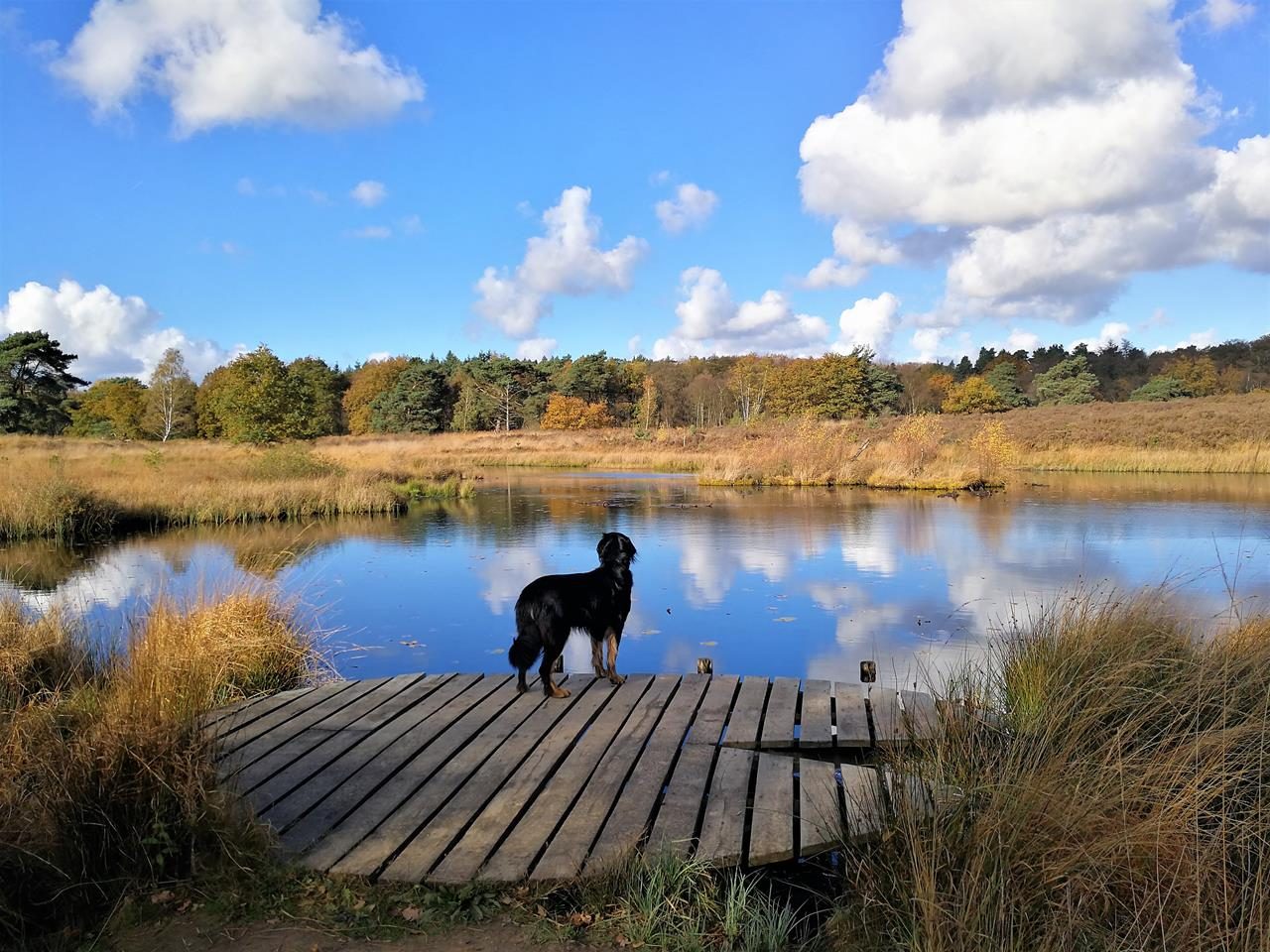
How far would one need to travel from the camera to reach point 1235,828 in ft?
9.57

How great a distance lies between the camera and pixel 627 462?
39938 millimetres

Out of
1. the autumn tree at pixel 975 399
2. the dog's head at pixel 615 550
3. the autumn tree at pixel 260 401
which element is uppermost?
the autumn tree at pixel 975 399

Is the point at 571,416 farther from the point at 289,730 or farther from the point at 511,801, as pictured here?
the point at 511,801

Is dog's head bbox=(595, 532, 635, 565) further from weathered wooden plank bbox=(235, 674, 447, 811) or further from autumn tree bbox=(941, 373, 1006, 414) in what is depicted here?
autumn tree bbox=(941, 373, 1006, 414)

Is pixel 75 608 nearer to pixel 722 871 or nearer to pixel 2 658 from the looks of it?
pixel 2 658

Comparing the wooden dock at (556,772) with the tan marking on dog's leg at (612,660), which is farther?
the tan marking on dog's leg at (612,660)

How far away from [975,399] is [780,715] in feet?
193

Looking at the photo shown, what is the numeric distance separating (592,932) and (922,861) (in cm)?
110

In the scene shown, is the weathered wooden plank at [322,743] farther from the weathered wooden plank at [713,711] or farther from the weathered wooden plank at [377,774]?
the weathered wooden plank at [713,711]

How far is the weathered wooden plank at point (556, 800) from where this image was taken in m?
2.96

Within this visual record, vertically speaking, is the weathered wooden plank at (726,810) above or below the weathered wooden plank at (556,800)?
below

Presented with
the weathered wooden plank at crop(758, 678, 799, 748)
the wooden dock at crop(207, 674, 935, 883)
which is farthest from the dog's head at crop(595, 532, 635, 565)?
the weathered wooden plank at crop(758, 678, 799, 748)

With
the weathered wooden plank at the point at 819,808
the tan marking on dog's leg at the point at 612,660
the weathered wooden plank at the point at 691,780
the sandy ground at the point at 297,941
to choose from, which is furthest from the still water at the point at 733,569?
the sandy ground at the point at 297,941

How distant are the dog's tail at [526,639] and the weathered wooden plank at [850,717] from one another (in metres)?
1.75
